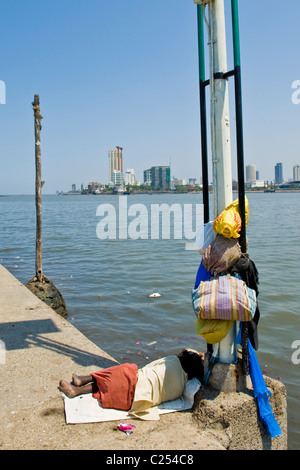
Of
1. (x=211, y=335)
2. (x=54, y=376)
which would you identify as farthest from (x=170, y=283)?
(x=211, y=335)

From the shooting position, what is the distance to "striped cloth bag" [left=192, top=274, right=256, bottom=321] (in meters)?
3.18

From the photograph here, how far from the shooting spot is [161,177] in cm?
17338

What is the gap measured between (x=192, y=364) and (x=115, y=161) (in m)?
187

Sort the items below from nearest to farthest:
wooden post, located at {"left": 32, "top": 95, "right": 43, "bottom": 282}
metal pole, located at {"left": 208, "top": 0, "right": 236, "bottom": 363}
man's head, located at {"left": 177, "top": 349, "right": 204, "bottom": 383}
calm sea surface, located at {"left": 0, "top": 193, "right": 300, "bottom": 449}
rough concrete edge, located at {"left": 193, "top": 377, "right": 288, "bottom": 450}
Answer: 1. rough concrete edge, located at {"left": 193, "top": 377, "right": 288, "bottom": 450}
2. metal pole, located at {"left": 208, "top": 0, "right": 236, "bottom": 363}
3. man's head, located at {"left": 177, "top": 349, "right": 204, "bottom": 383}
4. calm sea surface, located at {"left": 0, "top": 193, "right": 300, "bottom": 449}
5. wooden post, located at {"left": 32, "top": 95, "right": 43, "bottom": 282}

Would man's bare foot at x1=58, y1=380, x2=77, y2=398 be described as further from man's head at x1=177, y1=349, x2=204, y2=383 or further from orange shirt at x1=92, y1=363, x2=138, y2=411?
man's head at x1=177, y1=349, x2=204, y2=383

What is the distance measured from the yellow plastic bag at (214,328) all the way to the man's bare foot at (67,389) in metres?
1.27

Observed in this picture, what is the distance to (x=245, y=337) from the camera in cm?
346

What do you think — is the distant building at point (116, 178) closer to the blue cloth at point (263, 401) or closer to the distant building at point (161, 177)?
the distant building at point (161, 177)

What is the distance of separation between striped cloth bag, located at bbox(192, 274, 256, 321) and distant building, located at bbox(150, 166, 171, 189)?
549ft

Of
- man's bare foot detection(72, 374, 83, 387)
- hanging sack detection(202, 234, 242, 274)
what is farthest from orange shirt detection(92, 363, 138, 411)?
hanging sack detection(202, 234, 242, 274)

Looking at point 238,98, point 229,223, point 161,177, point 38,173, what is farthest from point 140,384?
point 161,177

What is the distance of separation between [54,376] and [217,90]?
10.3ft

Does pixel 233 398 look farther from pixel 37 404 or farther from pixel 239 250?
pixel 37 404

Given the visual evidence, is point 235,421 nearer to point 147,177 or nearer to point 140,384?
point 140,384
